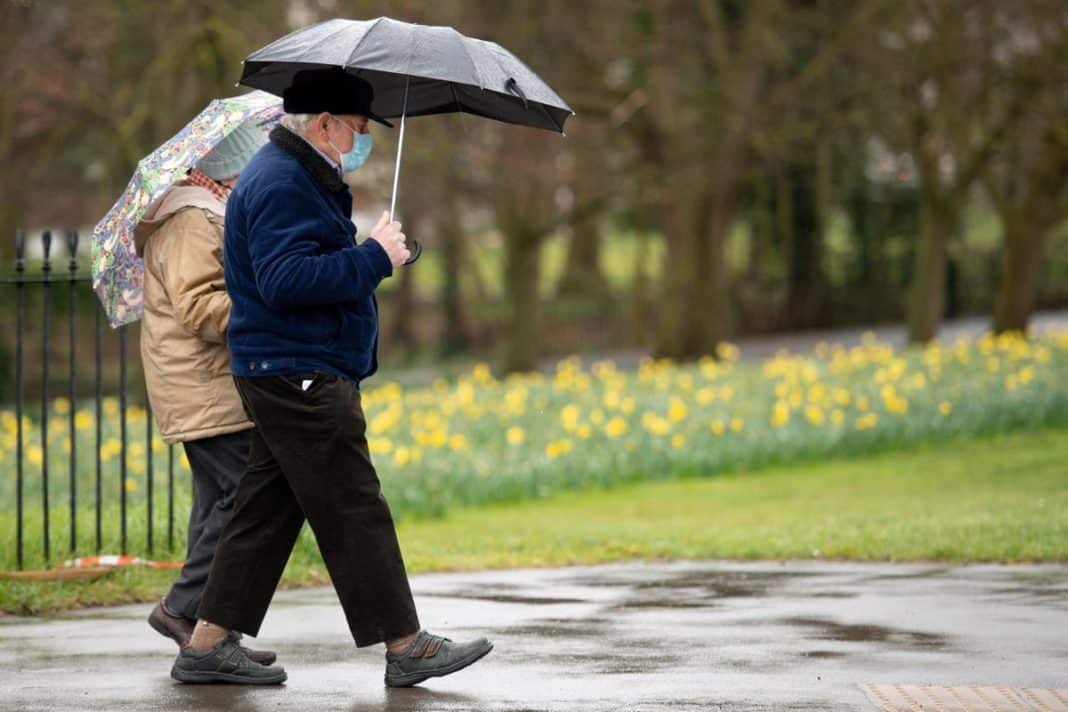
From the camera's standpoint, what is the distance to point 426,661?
5578 millimetres

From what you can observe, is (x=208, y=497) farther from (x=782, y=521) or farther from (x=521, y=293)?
(x=521, y=293)

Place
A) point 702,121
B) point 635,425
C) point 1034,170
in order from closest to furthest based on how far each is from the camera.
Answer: point 635,425 → point 702,121 → point 1034,170

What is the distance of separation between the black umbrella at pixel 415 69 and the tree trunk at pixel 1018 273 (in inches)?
746

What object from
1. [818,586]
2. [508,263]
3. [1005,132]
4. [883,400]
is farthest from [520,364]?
[818,586]

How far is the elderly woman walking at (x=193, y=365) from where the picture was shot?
5.98 meters

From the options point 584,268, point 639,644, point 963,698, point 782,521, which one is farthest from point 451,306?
point 963,698

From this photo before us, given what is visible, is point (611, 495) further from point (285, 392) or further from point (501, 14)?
point (501, 14)

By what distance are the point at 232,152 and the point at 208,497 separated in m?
1.17

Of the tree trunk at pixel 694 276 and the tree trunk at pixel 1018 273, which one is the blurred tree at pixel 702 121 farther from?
the tree trunk at pixel 1018 273

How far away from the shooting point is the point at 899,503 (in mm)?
11766

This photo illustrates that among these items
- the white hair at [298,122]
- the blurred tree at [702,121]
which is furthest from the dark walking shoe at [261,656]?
the blurred tree at [702,121]

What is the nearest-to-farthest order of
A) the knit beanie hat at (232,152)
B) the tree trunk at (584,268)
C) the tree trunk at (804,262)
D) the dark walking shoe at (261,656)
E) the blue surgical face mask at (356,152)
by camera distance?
the blue surgical face mask at (356,152) < the dark walking shoe at (261,656) < the knit beanie hat at (232,152) < the tree trunk at (804,262) < the tree trunk at (584,268)

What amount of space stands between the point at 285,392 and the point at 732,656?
171 cm

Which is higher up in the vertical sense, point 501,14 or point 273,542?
point 501,14
